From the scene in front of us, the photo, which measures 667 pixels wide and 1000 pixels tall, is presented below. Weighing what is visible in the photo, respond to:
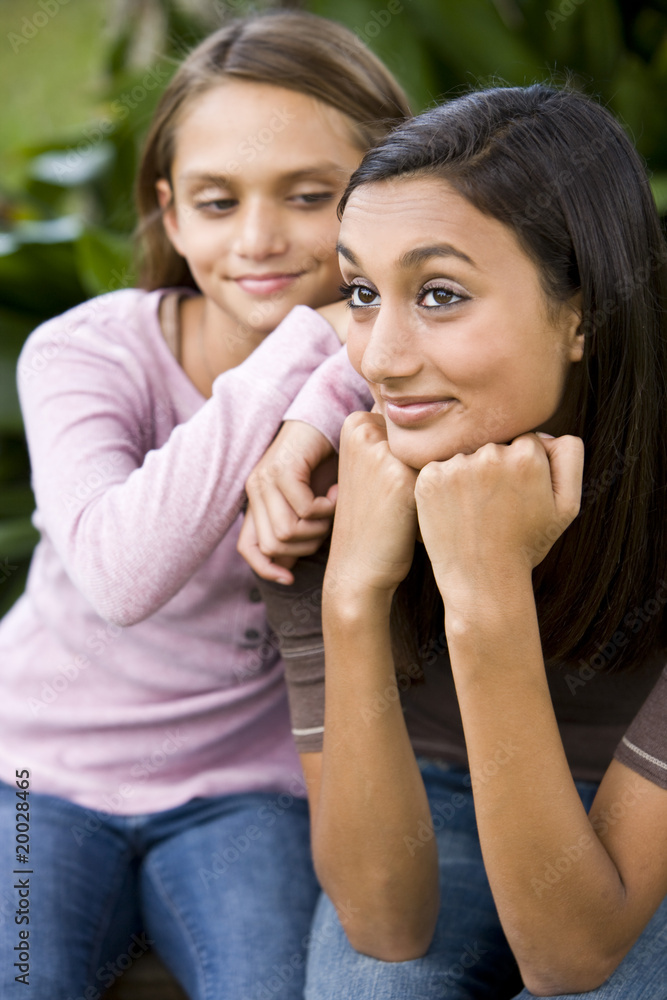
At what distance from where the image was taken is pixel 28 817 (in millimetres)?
1406

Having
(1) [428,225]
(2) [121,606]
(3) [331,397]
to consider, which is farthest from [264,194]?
(2) [121,606]

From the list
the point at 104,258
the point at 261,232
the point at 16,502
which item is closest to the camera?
the point at 261,232

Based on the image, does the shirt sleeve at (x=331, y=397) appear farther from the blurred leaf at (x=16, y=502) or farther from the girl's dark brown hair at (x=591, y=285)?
the blurred leaf at (x=16, y=502)

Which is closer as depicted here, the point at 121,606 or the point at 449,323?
the point at 449,323

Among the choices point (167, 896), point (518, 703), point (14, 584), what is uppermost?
point (518, 703)

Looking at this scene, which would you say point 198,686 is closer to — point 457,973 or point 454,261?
point 457,973

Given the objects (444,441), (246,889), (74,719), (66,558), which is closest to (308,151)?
(444,441)

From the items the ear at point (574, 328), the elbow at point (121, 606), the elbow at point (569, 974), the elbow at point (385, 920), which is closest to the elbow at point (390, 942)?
the elbow at point (385, 920)

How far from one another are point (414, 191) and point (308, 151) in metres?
0.39

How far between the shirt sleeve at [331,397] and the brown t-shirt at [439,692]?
17 centimetres

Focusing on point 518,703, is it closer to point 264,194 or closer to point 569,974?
point 569,974

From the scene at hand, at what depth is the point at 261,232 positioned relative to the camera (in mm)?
1325

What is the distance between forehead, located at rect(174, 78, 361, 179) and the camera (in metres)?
1.32

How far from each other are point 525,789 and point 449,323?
0.48m
